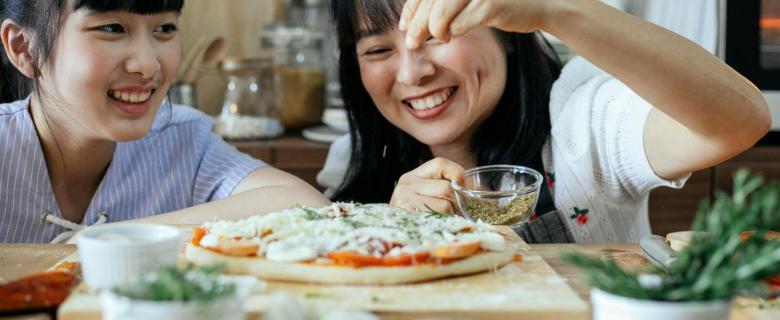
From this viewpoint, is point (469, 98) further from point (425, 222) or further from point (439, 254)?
point (439, 254)

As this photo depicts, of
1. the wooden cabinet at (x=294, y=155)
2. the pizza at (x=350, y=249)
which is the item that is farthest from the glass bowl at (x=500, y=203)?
the wooden cabinet at (x=294, y=155)

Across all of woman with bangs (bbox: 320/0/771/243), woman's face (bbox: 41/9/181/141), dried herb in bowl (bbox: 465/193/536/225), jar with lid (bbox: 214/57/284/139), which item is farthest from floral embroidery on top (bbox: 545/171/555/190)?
jar with lid (bbox: 214/57/284/139)

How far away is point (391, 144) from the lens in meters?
1.98

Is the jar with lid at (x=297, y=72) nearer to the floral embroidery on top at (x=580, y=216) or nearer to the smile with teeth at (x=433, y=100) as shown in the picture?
the smile with teeth at (x=433, y=100)

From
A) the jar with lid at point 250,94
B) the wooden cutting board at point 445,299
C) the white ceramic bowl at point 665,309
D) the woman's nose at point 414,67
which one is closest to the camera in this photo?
the white ceramic bowl at point 665,309

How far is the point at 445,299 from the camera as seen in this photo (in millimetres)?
1005

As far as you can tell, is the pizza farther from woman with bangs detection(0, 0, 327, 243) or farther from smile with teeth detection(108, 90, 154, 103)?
smile with teeth detection(108, 90, 154, 103)

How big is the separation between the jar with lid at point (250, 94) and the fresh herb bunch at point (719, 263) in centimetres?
220

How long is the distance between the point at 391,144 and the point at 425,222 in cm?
71

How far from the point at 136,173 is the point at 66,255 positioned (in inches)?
21.1

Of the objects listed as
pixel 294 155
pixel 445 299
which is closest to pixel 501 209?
pixel 445 299

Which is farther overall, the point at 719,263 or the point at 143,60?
the point at 143,60

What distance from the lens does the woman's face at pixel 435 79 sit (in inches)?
68.3

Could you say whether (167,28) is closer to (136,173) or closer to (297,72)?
(136,173)
